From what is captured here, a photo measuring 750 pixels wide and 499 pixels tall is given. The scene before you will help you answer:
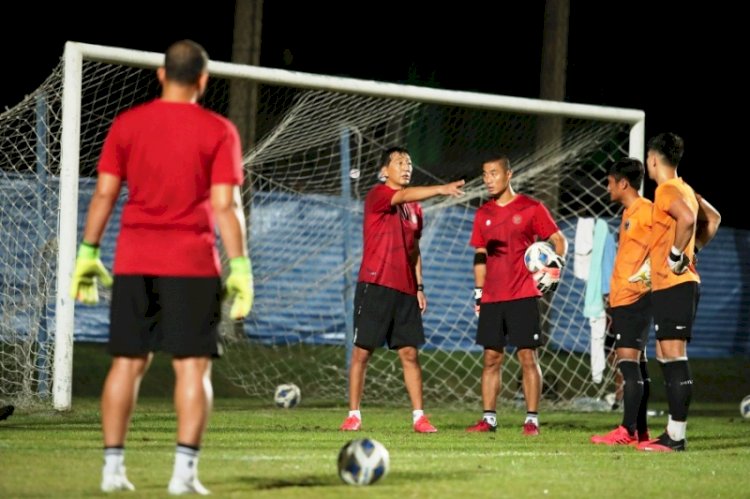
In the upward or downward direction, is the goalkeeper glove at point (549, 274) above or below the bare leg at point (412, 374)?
above

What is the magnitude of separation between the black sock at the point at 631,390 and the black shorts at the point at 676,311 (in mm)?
663

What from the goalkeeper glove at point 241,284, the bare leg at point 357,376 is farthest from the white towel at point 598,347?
the goalkeeper glove at point 241,284

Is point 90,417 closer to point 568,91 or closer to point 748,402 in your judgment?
point 748,402

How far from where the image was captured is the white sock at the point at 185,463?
6.57m

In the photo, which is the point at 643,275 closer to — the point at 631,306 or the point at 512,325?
the point at 631,306

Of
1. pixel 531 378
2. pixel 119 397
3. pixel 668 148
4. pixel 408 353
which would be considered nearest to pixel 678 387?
pixel 668 148

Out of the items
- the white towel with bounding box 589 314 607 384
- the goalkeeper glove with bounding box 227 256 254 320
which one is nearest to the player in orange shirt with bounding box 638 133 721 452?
the goalkeeper glove with bounding box 227 256 254 320

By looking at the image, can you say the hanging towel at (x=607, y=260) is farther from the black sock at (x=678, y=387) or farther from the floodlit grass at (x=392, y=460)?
the black sock at (x=678, y=387)

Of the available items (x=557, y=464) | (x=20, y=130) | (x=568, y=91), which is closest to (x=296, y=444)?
(x=557, y=464)

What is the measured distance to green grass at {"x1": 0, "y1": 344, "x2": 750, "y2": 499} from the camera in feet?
23.5

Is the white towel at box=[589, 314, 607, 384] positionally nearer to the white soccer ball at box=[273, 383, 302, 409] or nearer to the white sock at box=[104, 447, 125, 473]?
the white soccer ball at box=[273, 383, 302, 409]

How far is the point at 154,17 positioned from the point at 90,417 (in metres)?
24.6

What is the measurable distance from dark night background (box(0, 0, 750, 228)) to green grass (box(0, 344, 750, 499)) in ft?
71.1

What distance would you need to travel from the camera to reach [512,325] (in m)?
11.2
